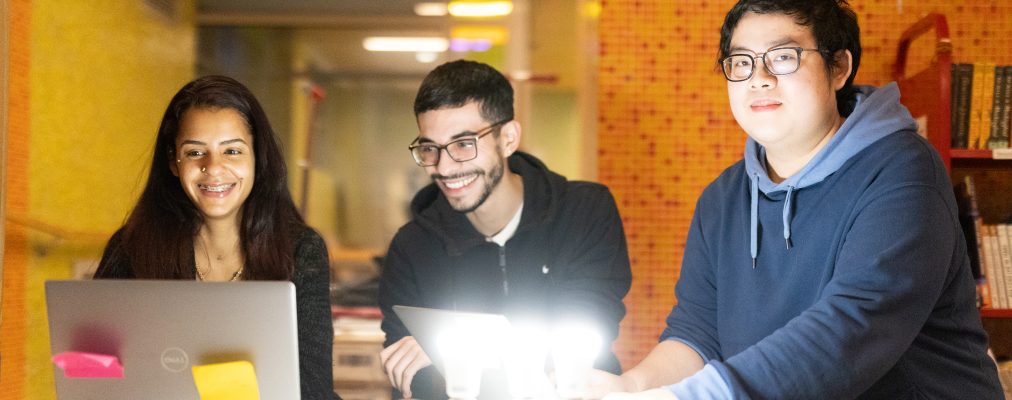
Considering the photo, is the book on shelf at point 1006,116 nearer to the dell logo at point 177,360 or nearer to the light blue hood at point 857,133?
the light blue hood at point 857,133

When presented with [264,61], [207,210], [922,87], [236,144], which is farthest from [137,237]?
[264,61]

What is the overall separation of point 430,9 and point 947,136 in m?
2.59

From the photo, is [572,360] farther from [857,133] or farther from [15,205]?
[15,205]

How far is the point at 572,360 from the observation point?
131 cm

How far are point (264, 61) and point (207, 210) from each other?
2.76 metres

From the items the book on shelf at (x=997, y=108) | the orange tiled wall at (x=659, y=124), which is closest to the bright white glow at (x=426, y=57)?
the orange tiled wall at (x=659, y=124)

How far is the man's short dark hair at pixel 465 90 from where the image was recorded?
6.77 ft

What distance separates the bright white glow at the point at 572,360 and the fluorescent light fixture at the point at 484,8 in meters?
2.99


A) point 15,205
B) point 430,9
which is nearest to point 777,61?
point 15,205

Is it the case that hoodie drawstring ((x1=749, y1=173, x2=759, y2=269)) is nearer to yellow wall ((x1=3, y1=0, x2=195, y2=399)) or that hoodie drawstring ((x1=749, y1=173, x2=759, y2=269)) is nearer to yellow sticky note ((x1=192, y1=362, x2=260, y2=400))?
yellow sticky note ((x1=192, y1=362, x2=260, y2=400))

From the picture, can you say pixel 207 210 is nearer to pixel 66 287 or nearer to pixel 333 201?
pixel 66 287

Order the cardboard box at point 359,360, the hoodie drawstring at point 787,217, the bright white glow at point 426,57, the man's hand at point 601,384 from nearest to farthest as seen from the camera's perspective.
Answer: the man's hand at point 601,384 < the hoodie drawstring at point 787,217 < the cardboard box at point 359,360 < the bright white glow at point 426,57

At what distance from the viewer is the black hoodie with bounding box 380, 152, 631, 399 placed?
2170mm

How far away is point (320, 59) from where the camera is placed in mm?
4641
